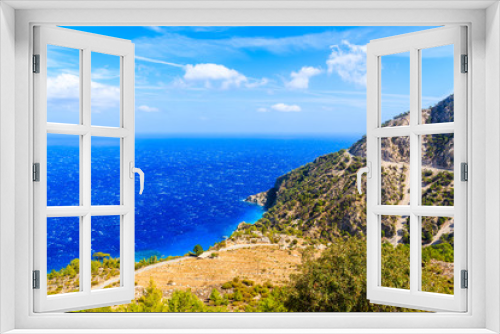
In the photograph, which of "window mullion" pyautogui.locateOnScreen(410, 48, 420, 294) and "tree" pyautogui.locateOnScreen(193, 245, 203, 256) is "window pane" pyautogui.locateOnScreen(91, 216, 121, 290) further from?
"window mullion" pyautogui.locateOnScreen(410, 48, 420, 294)

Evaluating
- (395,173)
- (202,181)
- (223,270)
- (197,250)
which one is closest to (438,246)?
(395,173)

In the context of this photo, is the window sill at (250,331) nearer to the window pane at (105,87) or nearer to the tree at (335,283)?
the tree at (335,283)

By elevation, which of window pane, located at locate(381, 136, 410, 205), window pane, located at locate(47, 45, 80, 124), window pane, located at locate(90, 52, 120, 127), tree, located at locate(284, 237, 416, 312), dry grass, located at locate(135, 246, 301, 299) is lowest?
dry grass, located at locate(135, 246, 301, 299)

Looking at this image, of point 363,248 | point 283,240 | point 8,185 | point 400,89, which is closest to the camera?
point 8,185

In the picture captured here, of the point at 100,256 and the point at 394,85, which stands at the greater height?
the point at 394,85

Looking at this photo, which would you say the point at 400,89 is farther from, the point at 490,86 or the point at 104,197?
the point at 104,197

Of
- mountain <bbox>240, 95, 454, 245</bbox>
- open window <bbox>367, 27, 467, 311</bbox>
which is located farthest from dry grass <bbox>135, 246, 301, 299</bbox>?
open window <bbox>367, 27, 467, 311</bbox>

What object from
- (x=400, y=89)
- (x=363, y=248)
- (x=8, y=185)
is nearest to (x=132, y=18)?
(x=8, y=185)

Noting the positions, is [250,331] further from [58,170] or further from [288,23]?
[58,170]
